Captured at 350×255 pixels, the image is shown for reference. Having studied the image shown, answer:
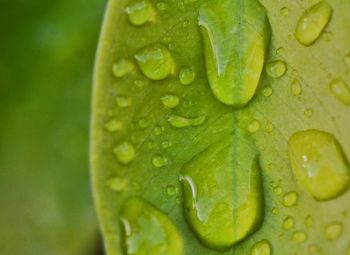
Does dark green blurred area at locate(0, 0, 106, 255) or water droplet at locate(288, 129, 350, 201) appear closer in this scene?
water droplet at locate(288, 129, 350, 201)

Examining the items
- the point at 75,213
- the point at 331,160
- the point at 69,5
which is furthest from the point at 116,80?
the point at 75,213

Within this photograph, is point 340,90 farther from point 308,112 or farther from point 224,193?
point 224,193

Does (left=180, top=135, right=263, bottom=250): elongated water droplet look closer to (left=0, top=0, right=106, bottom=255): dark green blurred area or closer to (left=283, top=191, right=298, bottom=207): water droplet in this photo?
(left=283, top=191, right=298, bottom=207): water droplet

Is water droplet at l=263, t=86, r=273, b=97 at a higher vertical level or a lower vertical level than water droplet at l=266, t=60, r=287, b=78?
lower

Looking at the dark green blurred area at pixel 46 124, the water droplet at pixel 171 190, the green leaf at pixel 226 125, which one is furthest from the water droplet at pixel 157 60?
the dark green blurred area at pixel 46 124

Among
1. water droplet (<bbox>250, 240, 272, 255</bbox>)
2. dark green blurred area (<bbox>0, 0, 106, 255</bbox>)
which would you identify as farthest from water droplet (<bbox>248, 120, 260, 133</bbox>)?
dark green blurred area (<bbox>0, 0, 106, 255</bbox>)

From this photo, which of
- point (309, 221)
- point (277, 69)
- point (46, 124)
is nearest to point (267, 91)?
point (277, 69)

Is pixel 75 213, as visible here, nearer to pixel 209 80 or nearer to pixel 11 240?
pixel 11 240

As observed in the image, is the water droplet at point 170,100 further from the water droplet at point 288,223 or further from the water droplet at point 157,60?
the water droplet at point 288,223
